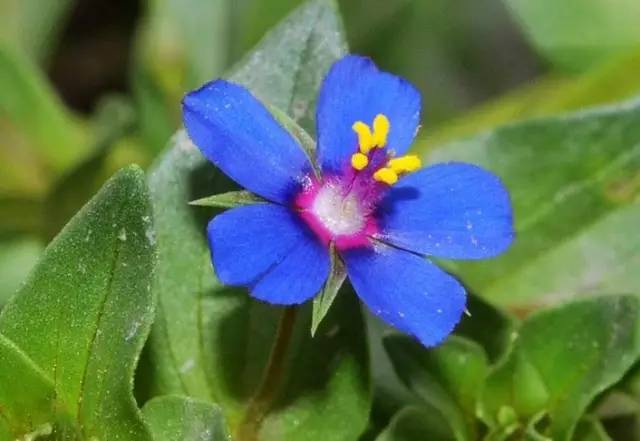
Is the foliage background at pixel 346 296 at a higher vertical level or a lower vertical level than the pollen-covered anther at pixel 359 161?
lower

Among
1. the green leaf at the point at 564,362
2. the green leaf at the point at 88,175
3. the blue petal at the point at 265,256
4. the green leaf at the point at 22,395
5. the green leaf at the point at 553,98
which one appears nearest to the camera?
A: the blue petal at the point at 265,256

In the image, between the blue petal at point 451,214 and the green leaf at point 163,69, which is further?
the green leaf at point 163,69

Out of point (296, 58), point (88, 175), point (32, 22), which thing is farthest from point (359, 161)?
point (32, 22)

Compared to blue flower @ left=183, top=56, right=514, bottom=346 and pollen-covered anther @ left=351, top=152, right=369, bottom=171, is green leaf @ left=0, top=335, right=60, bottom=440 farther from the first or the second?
pollen-covered anther @ left=351, top=152, right=369, bottom=171

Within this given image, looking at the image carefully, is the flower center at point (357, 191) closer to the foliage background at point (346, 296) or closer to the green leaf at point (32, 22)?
the foliage background at point (346, 296)

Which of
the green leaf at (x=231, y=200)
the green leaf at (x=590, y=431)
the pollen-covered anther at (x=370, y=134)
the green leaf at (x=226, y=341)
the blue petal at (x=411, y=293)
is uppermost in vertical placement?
the green leaf at (x=231, y=200)

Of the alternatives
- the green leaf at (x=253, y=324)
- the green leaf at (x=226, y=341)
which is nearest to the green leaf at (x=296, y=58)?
the green leaf at (x=253, y=324)

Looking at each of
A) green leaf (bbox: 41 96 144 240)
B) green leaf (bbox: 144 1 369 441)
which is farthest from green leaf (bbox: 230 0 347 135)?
green leaf (bbox: 41 96 144 240)

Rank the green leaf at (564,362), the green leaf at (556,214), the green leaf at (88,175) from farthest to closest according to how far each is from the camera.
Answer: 1. the green leaf at (88,175)
2. the green leaf at (556,214)
3. the green leaf at (564,362)
